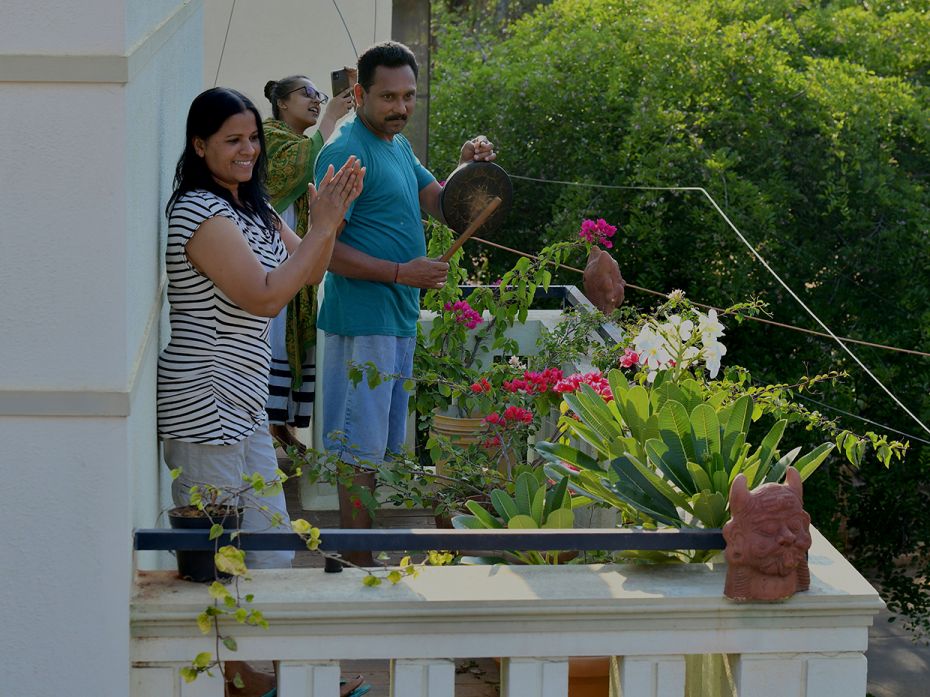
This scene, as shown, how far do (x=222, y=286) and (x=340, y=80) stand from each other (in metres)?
2.41

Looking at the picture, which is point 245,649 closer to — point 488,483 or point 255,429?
point 255,429

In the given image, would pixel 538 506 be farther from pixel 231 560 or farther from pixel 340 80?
pixel 340 80

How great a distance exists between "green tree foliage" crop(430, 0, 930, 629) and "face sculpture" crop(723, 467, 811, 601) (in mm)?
5217

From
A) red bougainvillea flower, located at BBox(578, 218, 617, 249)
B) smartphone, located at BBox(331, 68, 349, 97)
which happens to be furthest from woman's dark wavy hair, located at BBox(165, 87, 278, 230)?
red bougainvillea flower, located at BBox(578, 218, 617, 249)

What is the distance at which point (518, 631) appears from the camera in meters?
2.76

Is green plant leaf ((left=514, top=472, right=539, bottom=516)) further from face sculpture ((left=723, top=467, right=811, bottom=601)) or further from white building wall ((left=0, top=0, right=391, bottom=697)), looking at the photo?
white building wall ((left=0, top=0, right=391, bottom=697))

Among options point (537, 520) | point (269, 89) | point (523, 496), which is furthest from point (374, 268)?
point (269, 89)

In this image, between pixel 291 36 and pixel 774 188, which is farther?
pixel 774 188

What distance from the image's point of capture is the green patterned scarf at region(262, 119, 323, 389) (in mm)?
5156

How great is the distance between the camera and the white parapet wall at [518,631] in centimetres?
268

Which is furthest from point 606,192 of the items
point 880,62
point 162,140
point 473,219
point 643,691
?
point 643,691

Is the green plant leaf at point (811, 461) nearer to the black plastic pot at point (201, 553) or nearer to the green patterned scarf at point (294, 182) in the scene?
the black plastic pot at point (201, 553)

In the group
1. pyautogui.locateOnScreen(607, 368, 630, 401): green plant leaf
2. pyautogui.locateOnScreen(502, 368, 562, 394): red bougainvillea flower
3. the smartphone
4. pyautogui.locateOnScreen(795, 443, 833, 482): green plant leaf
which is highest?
the smartphone

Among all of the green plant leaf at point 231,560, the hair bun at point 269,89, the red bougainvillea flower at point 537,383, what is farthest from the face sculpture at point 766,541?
the hair bun at point 269,89
